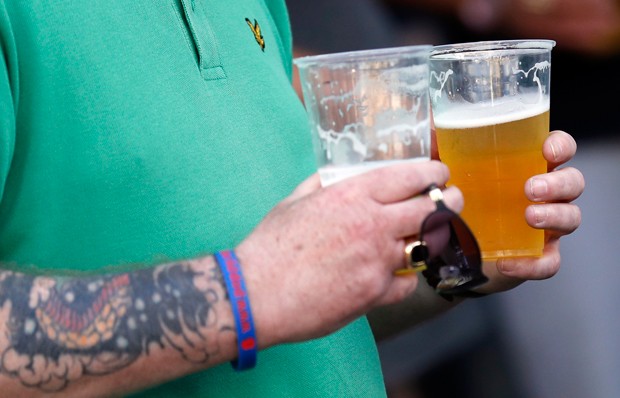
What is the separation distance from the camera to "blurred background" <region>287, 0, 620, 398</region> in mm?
3750

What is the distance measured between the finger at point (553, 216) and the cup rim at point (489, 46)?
0.25 metres

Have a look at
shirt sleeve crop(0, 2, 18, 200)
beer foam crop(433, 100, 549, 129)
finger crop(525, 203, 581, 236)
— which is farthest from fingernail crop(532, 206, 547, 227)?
shirt sleeve crop(0, 2, 18, 200)

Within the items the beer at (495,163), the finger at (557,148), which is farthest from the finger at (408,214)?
the finger at (557,148)

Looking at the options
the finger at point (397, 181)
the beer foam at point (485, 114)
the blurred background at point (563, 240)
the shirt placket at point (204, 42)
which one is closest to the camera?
the finger at point (397, 181)

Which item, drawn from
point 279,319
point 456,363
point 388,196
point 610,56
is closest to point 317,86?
point 388,196

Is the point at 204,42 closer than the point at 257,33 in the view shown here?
Yes

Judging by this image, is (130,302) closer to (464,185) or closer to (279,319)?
(279,319)

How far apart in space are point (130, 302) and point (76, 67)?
1.21 feet

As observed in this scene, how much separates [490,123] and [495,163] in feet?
0.20

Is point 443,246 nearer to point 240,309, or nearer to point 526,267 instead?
point 240,309

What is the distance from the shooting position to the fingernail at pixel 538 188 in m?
1.43

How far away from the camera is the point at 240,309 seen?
117cm

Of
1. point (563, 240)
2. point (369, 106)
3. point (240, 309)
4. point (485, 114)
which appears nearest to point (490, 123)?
point (485, 114)

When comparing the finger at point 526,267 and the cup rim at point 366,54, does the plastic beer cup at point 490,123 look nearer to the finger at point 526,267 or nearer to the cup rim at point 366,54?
the finger at point 526,267
